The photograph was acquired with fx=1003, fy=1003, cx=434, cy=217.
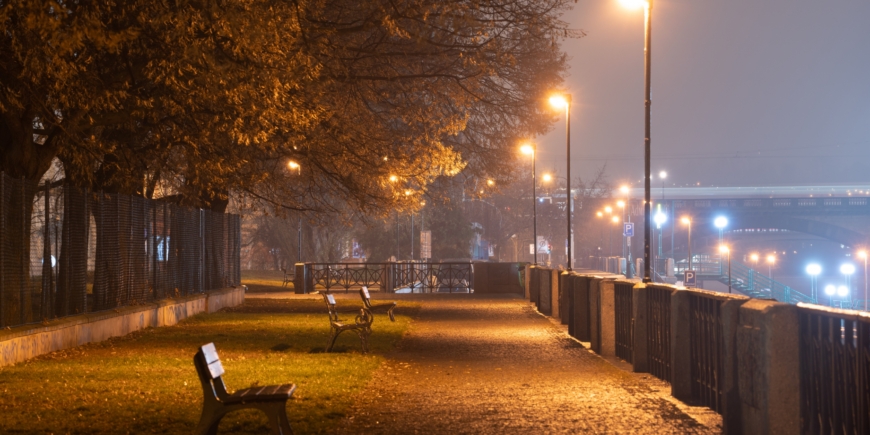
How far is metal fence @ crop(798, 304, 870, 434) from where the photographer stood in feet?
22.4

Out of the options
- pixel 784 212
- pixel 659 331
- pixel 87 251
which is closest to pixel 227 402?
pixel 659 331

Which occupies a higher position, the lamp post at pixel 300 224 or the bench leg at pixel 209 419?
the lamp post at pixel 300 224

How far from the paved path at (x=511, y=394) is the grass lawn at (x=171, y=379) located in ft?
1.68

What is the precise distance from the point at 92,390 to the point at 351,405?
3.04m

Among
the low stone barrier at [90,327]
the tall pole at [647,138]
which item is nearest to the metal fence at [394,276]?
the low stone barrier at [90,327]

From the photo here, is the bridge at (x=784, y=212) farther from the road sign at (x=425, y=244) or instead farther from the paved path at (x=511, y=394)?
the paved path at (x=511, y=394)

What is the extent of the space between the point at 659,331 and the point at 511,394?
272cm

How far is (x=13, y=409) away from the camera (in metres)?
9.89

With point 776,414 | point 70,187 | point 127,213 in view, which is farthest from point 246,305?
point 776,414

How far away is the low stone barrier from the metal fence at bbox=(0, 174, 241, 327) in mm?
293

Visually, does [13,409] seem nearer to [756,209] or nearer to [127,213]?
[127,213]

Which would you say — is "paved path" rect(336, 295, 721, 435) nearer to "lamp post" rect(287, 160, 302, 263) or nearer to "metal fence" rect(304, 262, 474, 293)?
"lamp post" rect(287, 160, 302, 263)

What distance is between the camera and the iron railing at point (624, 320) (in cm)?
1547

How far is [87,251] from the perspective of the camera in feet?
63.2
